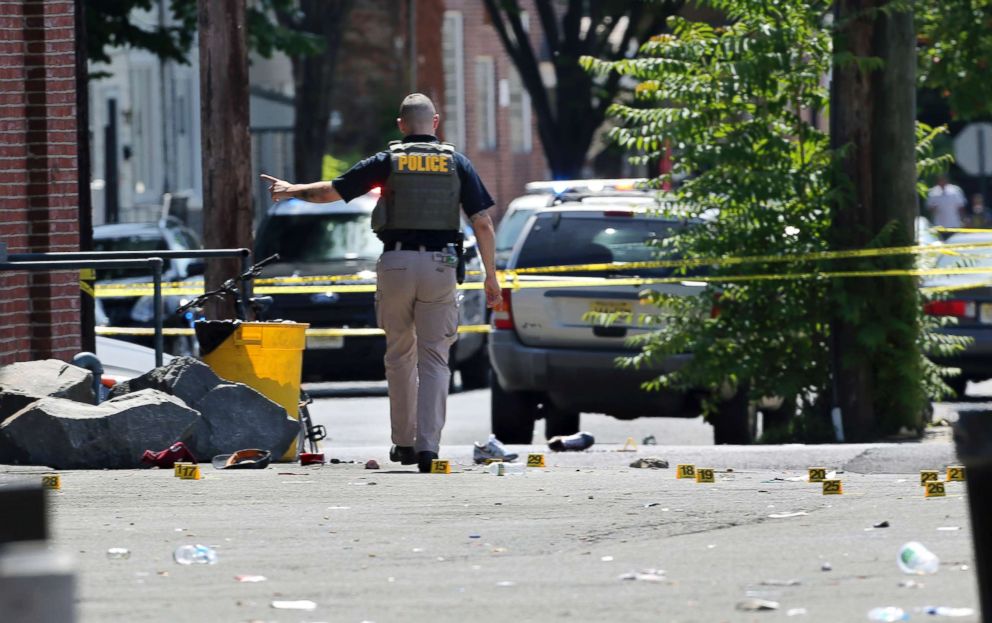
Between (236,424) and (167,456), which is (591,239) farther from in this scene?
(167,456)

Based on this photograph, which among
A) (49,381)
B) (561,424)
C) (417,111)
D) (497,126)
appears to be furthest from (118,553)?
(497,126)

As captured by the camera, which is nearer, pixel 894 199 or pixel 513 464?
pixel 513 464

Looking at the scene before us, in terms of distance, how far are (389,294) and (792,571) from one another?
414cm

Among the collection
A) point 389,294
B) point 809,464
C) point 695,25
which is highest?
point 695,25

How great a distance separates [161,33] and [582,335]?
11636mm

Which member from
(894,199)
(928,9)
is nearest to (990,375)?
(928,9)

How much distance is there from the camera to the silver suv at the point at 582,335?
1491cm

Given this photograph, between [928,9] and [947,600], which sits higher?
[928,9]

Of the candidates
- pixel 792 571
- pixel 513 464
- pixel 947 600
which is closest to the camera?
pixel 947 600

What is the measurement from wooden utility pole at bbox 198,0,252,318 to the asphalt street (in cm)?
340

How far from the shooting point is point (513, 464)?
12.0 metres

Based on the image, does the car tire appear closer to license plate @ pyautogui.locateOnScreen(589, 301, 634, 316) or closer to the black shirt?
license plate @ pyautogui.locateOnScreen(589, 301, 634, 316)

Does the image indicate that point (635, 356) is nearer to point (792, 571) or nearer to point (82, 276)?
point (82, 276)

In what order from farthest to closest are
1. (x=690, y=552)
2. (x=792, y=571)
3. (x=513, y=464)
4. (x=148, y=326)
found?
(x=148, y=326) < (x=513, y=464) < (x=690, y=552) < (x=792, y=571)
